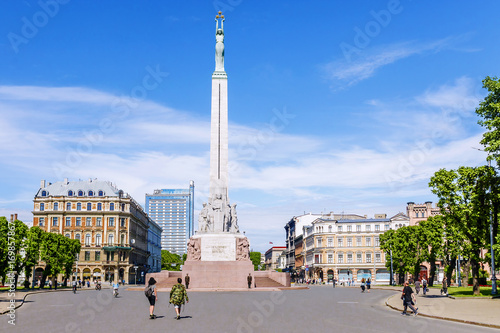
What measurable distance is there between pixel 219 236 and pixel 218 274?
6645mm

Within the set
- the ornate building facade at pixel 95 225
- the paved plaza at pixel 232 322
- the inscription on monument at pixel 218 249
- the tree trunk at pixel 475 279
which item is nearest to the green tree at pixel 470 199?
the tree trunk at pixel 475 279

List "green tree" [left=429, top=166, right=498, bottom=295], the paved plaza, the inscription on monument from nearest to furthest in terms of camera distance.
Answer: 1. the paved plaza
2. "green tree" [left=429, top=166, right=498, bottom=295]
3. the inscription on monument

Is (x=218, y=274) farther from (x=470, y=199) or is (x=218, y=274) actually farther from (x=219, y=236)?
(x=470, y=199)

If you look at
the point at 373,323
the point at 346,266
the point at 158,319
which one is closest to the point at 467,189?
the point at 373,323

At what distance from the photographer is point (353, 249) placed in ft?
377

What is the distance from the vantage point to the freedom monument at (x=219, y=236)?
54.6 metres

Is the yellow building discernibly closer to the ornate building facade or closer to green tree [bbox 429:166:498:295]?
the ornate building facade

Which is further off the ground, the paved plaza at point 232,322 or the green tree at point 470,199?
the green tree at point 470,199

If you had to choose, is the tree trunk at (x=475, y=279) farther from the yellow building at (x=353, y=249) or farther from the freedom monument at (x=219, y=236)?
the yellow building at (x=353, y=249)

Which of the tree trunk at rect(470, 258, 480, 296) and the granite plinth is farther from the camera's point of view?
the granite plinth

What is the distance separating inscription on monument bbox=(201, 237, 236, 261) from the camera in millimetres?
60062

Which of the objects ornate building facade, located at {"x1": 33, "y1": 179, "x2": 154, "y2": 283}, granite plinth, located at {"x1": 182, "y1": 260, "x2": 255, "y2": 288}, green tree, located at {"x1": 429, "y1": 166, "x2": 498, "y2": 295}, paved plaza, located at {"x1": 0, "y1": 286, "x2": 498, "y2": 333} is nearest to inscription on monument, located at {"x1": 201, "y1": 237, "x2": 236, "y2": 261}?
granite plinth, located at {"x1": 182, "y1": 260, "x2": 255, "y2": 288}

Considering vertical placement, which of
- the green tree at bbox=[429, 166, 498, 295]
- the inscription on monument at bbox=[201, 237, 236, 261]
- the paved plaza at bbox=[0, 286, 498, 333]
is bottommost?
the paved plaza at bbox=[0, 286, 498, 333]

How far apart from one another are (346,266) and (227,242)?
6040 cm
